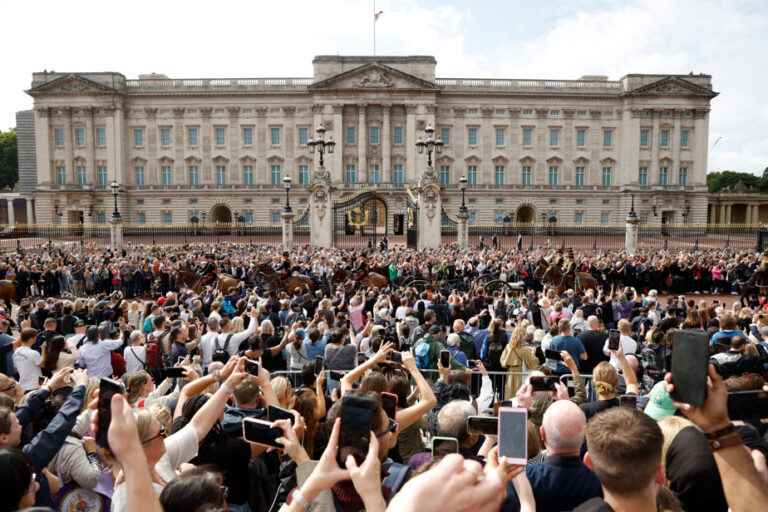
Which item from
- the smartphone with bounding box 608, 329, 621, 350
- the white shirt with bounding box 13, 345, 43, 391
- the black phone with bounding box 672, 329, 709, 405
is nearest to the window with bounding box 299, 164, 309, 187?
the white shirt with bounding box 13, 345, 43, 391

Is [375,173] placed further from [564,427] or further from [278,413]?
[564,427]

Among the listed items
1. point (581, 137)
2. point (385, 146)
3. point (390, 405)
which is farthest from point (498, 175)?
point (390, 405)

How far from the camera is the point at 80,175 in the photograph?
65875 mm

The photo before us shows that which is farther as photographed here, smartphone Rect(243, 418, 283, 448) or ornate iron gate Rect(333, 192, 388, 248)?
ornate iron gate Rect(333, 192, 388, 248)

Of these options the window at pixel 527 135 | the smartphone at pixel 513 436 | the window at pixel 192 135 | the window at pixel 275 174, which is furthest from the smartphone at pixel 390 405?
the window at pixel 192 135

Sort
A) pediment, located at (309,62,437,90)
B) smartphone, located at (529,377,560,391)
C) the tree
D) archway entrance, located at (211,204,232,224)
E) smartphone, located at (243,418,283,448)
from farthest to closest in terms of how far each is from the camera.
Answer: the tree < archway entrance, located at (211,204,232,224) < pediment, located at (309,62,437,90) < smartphone, located at (529,377,560,391) < smartphone, located at (243,418,283,448)

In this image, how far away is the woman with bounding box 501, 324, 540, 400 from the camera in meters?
9.48

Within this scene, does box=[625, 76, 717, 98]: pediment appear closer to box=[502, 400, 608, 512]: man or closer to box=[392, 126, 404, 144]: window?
box=[392, 126, 404, 144]: window

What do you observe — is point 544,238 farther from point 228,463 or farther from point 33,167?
point 33,167

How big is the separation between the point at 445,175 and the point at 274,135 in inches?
812

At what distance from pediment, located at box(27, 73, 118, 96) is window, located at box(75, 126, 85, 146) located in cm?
398

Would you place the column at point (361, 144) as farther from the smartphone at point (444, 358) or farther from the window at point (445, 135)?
the smartphone at point (444, 358)

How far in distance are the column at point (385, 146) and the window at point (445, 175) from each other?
631 cm

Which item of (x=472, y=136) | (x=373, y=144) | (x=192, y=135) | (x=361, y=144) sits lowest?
(x=361, y=144)
